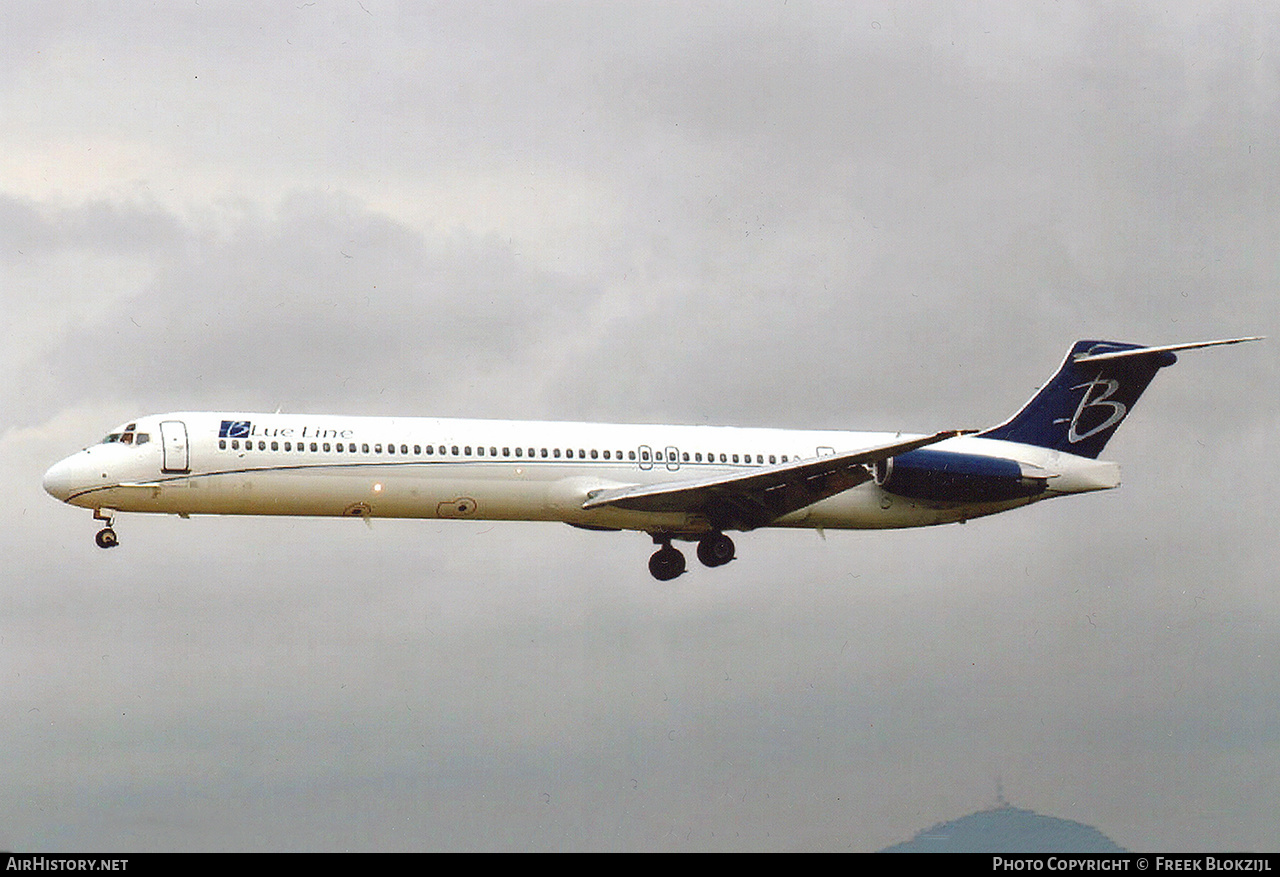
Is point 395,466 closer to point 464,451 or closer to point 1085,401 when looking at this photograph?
point 464,451

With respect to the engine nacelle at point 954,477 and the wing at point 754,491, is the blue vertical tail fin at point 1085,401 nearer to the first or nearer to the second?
the engine nacelle at point 954,477

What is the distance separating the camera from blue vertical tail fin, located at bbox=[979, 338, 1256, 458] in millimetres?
50062

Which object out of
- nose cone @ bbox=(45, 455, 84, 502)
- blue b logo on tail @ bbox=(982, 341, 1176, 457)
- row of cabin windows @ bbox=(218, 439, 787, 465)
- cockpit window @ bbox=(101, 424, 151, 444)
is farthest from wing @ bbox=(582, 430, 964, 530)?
nose cone @ bbox=(45, 455, 84, 502)

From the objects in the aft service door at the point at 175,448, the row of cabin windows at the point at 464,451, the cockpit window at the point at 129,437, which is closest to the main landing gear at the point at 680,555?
the row of cabin windows at the point at 464,451

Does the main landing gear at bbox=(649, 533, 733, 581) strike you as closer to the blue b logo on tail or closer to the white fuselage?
the white fuselage

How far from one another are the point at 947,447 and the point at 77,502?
2318 cm

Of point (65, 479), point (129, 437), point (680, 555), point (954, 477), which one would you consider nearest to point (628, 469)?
point (680, 555)

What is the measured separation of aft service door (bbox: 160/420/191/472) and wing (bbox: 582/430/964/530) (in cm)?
988

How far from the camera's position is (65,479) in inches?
1639

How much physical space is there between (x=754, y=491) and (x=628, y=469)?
10.9 feet

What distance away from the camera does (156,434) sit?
1640 inches

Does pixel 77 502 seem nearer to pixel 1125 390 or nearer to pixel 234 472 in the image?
pixel 234 472

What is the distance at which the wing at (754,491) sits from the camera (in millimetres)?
43438
